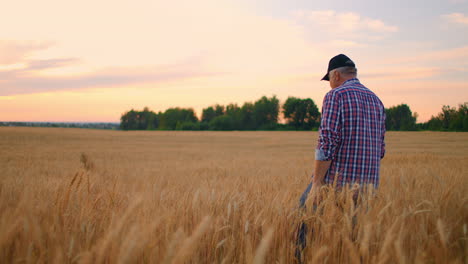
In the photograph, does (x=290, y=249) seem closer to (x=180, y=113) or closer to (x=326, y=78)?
(x=326, y=78)

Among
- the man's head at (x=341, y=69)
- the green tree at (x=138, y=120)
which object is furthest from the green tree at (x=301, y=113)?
the man's head at (x=341, y=69)

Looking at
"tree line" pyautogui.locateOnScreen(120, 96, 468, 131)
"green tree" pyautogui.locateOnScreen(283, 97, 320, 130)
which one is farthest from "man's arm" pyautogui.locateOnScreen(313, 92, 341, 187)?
"green tree" pyautogui.locateOnScreen(283, 97, 320, 130)

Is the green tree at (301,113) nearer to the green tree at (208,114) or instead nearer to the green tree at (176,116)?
the green tree at (208,114)

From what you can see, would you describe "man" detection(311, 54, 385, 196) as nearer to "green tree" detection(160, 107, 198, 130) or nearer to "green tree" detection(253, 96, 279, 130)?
"green tree" detection(253, 96, 279, 130)

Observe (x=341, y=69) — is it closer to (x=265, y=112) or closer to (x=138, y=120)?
(x=265, y=112)

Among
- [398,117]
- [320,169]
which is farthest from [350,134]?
[398,117]

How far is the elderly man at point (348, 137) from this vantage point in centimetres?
243

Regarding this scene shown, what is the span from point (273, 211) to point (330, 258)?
0.52 m

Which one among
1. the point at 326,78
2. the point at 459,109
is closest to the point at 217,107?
the point at 459,109

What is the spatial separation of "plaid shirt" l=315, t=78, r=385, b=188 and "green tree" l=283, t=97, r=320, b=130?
219 feet

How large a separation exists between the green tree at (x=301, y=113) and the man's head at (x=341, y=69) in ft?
219

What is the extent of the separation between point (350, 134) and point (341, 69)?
62cm

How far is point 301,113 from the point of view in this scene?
2830 inches

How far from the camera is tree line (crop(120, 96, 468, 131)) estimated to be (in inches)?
1714
